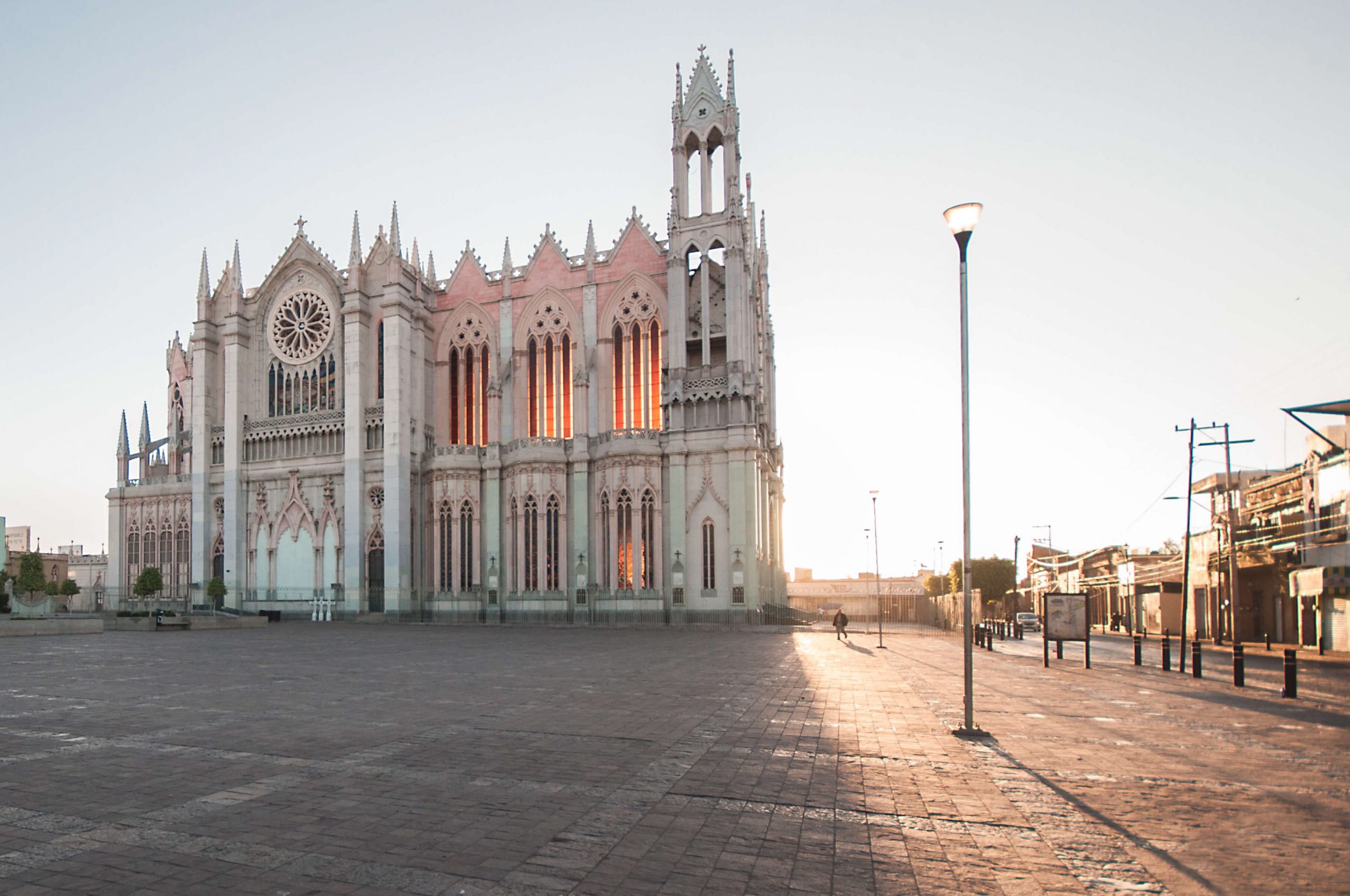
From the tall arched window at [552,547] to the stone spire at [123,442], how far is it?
→ 34727mm

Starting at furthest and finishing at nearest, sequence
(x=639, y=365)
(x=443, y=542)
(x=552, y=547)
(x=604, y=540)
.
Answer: (x=443, y=542)
(x=639, y=365)
(x=552, y=547)
(x=604, y=540)

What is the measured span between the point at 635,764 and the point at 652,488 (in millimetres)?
38138

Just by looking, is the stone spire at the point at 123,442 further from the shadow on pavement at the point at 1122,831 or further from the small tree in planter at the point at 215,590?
the shadow on pavement at the point at 1122,831

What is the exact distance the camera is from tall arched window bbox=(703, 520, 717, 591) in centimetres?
4634

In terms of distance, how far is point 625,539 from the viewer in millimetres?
48531

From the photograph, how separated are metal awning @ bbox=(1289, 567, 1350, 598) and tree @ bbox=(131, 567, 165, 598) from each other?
59498 millimetres

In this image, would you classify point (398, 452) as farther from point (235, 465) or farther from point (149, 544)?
point (149, 544)

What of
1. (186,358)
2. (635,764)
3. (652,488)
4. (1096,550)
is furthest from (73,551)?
(635,764)

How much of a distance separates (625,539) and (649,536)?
147cm

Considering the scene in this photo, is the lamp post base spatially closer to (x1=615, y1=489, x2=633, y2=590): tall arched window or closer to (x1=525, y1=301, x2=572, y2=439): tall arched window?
(x1=615, y1=489, x2=633, y2=590): tall arched window

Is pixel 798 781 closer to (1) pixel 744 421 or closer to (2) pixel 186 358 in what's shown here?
(1) pixel 744 421

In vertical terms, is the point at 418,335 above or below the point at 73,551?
above

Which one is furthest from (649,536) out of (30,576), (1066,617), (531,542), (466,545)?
(30,576)

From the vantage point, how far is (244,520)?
56.6m
